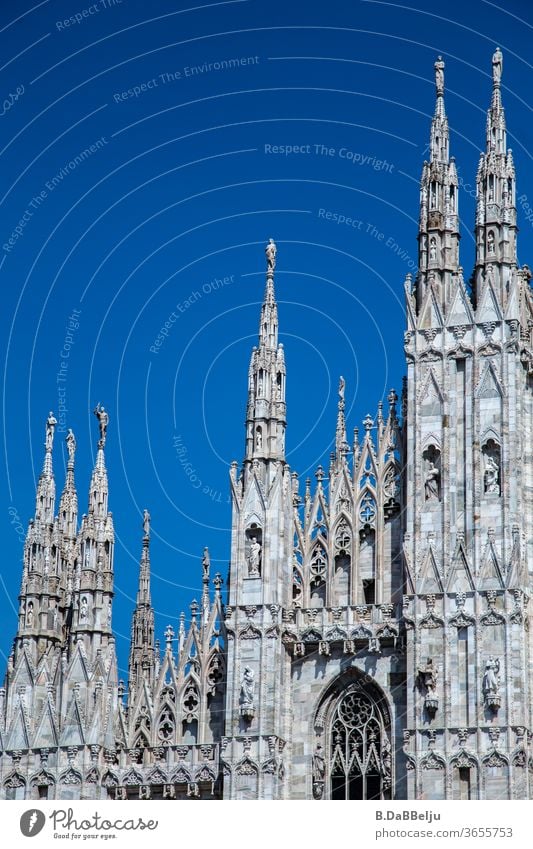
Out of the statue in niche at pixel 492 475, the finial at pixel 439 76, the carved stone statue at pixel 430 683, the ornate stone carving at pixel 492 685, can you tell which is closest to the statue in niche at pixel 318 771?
the carved stone statue at pixel 430 683

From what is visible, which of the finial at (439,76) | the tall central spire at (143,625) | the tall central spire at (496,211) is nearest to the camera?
the tall central spire at (496,211)

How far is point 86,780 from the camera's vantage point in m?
37.8

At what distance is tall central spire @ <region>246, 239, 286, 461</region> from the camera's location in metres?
38.8

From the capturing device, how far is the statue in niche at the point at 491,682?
3488cm

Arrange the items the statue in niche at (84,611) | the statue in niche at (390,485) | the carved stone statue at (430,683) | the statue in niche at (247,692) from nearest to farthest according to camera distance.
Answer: the carved stone statue at (430,683), the statue in niche at (247,692), the statue in niche at (390,485), the statue in niche at (84,611)

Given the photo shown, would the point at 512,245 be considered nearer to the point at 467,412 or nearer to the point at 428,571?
the point at 467,412

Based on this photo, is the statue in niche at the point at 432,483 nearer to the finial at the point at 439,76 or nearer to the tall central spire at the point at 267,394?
the tall central spire at the point at 267,394

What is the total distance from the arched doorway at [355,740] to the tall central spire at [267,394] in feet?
18.8

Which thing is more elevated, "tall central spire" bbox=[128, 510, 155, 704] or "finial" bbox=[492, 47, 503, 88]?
"finial" bbox=[492, 47, 503, 88]

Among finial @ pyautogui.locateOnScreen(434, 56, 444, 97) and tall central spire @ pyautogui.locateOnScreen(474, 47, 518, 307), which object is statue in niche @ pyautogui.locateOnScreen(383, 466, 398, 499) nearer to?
tall central spire @ pyautogui.locateOnScreen(474, 47, 518, 307)

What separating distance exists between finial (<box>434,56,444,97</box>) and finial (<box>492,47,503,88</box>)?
1.26m

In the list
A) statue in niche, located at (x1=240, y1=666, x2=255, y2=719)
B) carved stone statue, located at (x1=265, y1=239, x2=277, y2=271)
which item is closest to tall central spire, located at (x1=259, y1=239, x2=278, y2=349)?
carved stone statue, located at (x1=265, y1=239, x2=277, y2=271)

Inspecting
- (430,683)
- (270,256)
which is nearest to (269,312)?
(270,256)

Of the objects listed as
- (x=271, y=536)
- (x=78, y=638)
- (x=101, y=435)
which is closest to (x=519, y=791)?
(x=271, y=536)
